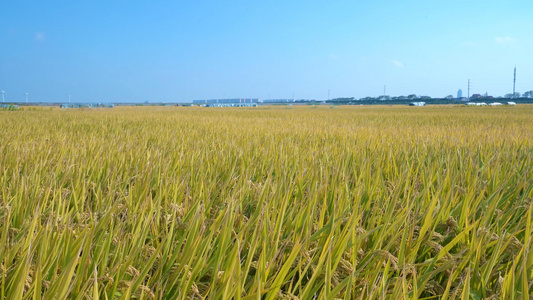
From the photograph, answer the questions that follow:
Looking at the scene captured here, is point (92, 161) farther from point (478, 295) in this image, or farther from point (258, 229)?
point (478, 295)

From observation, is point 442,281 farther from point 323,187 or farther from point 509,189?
point 509,189

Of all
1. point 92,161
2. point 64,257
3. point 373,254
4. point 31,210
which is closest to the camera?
point 64,257

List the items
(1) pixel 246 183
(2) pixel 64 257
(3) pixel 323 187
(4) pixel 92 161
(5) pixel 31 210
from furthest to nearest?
(4) pixel 92 161, (1) pixel 246 183, (3) pixel 323 187, (5) pixel 31 210, (2) pixel 64 257

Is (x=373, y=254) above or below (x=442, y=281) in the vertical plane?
above

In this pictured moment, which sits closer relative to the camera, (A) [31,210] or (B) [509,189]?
(A) [31,210]

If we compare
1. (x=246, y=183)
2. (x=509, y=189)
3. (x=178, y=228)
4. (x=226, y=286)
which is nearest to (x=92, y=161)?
(x=246, y=183)

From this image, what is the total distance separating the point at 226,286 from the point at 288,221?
49 cm

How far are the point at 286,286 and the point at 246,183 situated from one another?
69cm

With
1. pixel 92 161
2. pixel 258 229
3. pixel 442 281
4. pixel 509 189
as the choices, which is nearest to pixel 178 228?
pixel 258 229

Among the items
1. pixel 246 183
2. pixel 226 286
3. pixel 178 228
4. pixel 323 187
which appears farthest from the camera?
pixel 246 183

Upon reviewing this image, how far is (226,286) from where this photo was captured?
2.10 ft

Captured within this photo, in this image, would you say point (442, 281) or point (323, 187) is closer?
point (442, 281)

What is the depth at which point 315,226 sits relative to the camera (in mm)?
1134

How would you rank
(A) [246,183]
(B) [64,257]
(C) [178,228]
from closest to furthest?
(B) [64,257], (C) [178,228], (A) [246,183]
